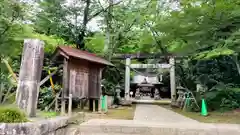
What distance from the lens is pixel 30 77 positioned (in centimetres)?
494

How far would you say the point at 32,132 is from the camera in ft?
12.2

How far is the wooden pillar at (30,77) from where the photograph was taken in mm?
4840

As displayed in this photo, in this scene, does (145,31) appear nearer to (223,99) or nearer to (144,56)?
(144,56)

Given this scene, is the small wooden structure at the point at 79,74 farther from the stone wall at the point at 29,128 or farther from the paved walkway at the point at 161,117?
the stone wall at the point at 29,128

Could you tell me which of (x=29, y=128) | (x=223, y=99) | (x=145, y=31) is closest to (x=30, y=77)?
(x=29, y=128)

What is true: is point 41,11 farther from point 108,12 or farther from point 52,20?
point 108,12

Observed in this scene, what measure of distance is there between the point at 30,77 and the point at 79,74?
330cm

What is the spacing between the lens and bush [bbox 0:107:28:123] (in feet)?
12.1

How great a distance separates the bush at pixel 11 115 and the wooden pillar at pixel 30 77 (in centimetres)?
90

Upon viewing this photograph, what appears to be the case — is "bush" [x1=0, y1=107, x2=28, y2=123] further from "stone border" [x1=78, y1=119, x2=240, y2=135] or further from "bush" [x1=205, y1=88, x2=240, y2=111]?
"bush" [x1=205, y1=88, x2=240, y2=111]

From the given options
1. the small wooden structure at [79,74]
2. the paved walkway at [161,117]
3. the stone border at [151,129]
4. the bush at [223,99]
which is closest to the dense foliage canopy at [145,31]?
the bush at [223,99]

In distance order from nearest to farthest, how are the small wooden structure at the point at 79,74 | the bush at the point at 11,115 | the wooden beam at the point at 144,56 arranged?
the bush at the point at 11,115 → the small wooden structure at the point at 79,74 → the wooden beam at the point at 144,56

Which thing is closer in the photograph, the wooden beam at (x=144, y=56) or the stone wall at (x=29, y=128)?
the stone wall at (x=29, y=128)

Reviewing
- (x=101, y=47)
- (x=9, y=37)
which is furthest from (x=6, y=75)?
(x=101, y=47)
